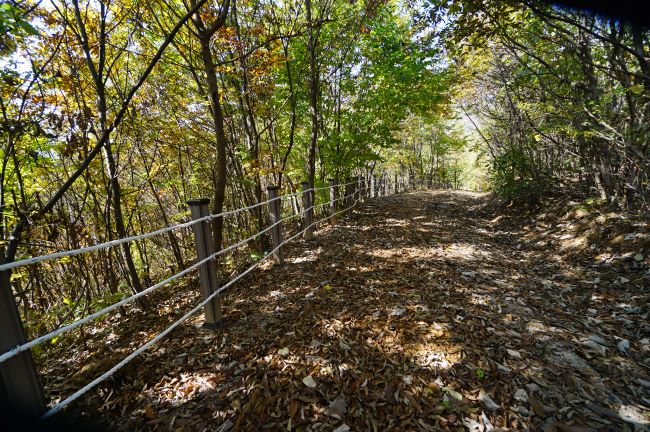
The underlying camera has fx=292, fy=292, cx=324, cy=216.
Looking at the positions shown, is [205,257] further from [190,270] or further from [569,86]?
[569,86]

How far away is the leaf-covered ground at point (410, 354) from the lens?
1967mm

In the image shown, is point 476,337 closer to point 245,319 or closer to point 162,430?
point 245,319

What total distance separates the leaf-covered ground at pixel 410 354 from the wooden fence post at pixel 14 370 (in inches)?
28.4

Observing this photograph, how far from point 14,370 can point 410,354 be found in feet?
8.17

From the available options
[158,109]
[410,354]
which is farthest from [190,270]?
[158,109]

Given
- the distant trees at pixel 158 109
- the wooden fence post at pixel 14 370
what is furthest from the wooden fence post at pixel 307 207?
the wooden fence post at pixel 14 370

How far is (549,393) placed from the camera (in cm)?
206

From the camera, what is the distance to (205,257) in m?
2.92

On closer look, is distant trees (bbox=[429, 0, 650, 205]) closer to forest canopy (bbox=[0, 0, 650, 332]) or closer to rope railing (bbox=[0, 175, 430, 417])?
forest canopy (bbox=[0, 0, 650, 332])

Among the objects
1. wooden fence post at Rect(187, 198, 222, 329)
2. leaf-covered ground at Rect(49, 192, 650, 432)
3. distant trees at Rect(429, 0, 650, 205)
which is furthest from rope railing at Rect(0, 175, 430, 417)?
distant trees at Rect(429, 0, 650, 205)

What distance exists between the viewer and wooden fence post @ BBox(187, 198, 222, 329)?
2.84 meters

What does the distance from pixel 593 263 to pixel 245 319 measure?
5.01 meters

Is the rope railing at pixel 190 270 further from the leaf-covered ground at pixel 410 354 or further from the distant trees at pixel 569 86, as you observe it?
the distant trees at pixel 569 86

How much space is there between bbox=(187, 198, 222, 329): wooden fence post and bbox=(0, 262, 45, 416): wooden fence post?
1.45 metres
